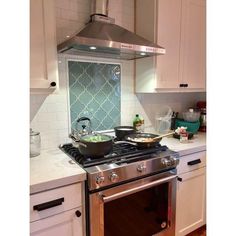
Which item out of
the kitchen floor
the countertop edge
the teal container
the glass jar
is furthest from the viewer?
the teal container

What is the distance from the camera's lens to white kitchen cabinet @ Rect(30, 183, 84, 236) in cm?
117

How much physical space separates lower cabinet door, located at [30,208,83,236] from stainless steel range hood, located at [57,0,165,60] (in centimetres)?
105

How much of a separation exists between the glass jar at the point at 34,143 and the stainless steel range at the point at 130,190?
0.20 metres

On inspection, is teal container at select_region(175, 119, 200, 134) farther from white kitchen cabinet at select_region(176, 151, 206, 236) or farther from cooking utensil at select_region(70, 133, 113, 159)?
cooking utensil at select_region(70, 133, 113, 159)

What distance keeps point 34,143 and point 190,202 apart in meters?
1.41

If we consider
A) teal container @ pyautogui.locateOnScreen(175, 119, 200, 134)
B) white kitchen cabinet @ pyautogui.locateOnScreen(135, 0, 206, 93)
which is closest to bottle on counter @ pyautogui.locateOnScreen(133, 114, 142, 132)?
white kitchen cabinet @ pyautogui.locateOnScreen(135, 0, 206, 93)

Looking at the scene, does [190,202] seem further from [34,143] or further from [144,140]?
[34,143]

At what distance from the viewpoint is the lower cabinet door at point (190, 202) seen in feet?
6.02
